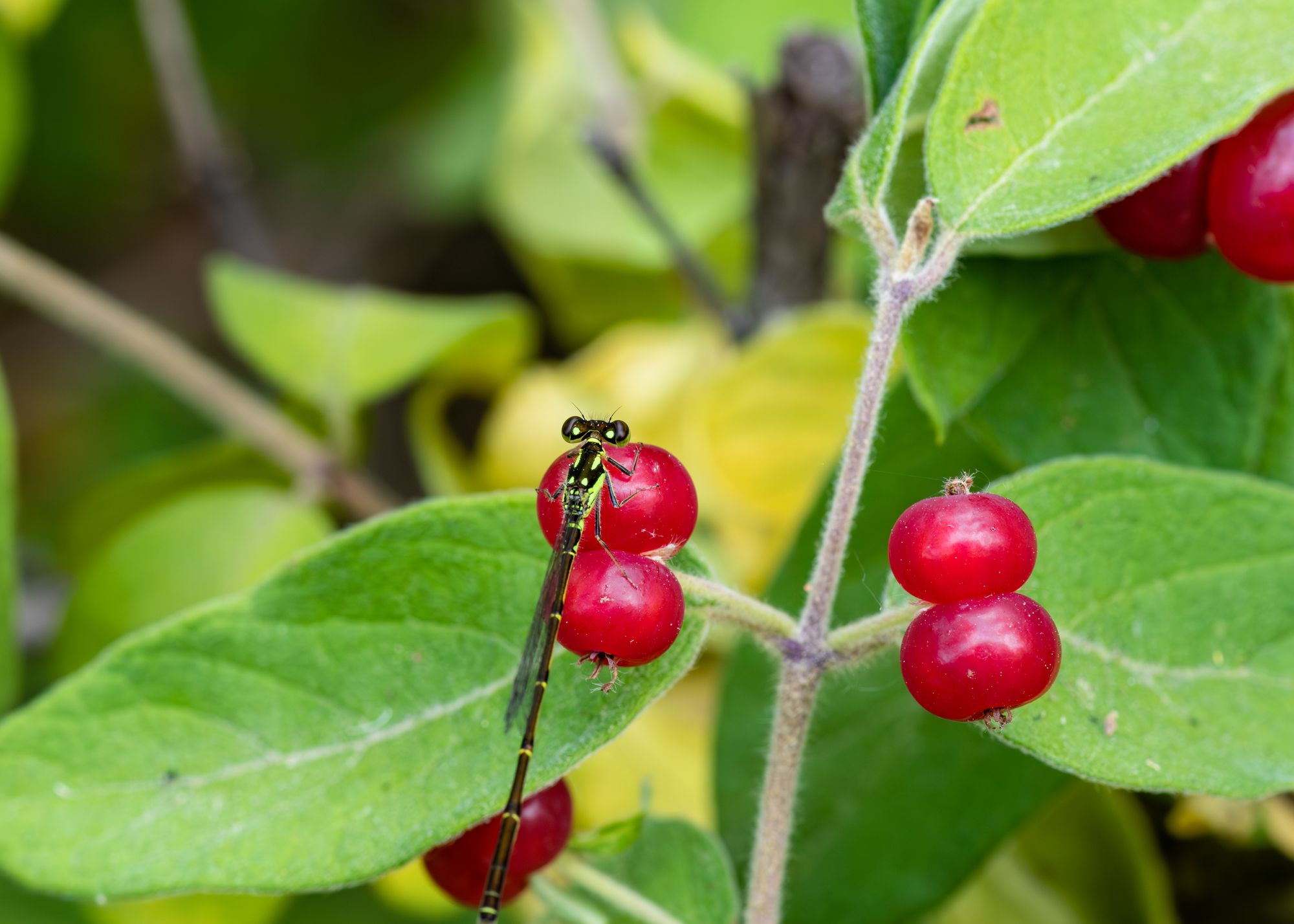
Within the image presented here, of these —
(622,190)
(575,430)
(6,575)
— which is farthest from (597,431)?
(622,190)

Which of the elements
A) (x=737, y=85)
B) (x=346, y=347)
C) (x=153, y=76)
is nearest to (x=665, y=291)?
(x=737, y=85)

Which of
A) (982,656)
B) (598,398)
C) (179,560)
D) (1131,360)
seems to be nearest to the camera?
(982,656)

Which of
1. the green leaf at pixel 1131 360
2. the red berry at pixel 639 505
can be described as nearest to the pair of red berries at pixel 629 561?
the red berry at pixel 639 505

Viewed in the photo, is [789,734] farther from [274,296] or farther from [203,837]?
[274,296]

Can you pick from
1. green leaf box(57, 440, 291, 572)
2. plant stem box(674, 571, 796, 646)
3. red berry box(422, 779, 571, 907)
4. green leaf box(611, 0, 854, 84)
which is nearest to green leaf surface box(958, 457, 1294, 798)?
plant stem box(674, 571, 796, 646)

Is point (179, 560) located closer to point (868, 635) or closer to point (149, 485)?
point (149, 485)

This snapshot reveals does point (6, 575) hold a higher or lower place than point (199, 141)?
lower
